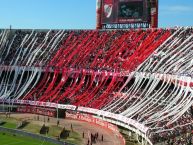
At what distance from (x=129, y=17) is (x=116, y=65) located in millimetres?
14299

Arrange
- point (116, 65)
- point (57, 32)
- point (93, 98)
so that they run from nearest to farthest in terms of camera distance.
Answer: point (93, 98), point (116, 65), point (57, 32)

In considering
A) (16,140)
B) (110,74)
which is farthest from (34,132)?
(110,74)

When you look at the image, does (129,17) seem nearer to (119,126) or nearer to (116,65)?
(116,65)

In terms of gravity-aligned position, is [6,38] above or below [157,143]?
above

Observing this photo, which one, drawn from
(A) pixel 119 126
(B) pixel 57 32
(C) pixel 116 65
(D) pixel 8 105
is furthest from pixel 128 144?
(B) pixel 57 32

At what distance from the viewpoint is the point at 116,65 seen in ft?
262

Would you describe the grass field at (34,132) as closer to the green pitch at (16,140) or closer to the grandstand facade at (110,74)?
the green pitch at (16,140)

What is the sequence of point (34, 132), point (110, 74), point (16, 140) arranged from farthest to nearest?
1. point (110, 74)
2. point (34, 132)
3. point (16, 140)

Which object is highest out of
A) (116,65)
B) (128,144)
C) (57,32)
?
(57,32)

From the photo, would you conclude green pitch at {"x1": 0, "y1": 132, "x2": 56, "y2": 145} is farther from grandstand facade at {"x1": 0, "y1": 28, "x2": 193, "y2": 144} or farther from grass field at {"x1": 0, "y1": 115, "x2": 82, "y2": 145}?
grandstand facade at {"x1": 0, "y1": 28, "x2": 193, "y2": 144}

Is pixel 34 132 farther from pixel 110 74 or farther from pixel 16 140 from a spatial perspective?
pixel 110 74

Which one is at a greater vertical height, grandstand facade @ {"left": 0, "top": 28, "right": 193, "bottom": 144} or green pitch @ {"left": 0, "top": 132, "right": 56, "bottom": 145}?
grandstand facade @ {"left": 0, "top": 28, "right": 193, "bottom": 144}

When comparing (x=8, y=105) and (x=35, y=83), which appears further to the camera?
(x=35, y=83)

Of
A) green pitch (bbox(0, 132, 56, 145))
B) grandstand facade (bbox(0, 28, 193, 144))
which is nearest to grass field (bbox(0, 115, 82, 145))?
green pitch (bbox(0, 132, 56, 145))
